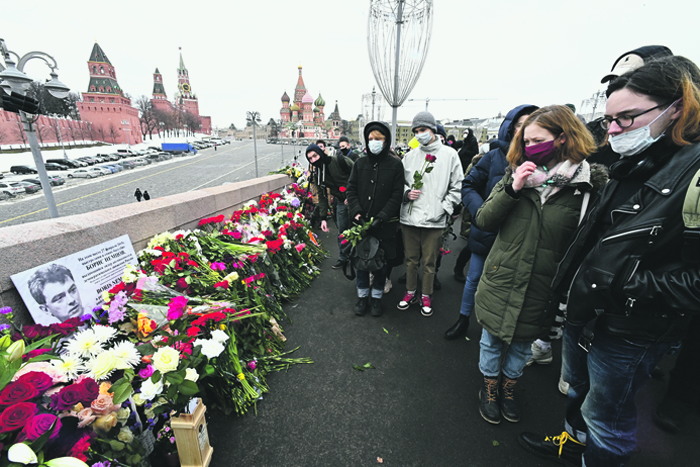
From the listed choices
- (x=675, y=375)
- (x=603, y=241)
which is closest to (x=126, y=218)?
(x=603, y=241)

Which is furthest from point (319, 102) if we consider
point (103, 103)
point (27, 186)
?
point (27, 186)

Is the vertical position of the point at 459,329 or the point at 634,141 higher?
the point at 634,141

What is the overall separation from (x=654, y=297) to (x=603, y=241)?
268 millimetres

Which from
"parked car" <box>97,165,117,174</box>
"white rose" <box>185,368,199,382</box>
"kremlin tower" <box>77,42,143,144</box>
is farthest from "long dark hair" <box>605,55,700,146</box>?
"kremlin tower" <box>77,42,143,144</box>

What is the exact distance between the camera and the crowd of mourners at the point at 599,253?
3.74 feet

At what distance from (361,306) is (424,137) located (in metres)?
1.96

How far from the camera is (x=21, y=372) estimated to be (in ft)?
4.32

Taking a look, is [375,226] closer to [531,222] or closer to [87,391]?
[531,222]

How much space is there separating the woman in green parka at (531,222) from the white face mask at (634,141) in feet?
0.70

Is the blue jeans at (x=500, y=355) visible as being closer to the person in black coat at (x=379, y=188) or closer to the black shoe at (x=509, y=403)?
the black shoe at (x=509, y=403)

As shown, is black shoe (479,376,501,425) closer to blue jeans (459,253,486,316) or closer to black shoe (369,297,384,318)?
blue jeans (459,253,486,316)

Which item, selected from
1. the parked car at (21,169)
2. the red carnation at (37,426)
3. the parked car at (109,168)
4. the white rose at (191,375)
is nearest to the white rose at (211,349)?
the white rose at (191,375)

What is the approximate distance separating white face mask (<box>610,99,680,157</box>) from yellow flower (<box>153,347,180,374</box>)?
7.38ft

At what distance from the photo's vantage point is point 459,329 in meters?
2.97
